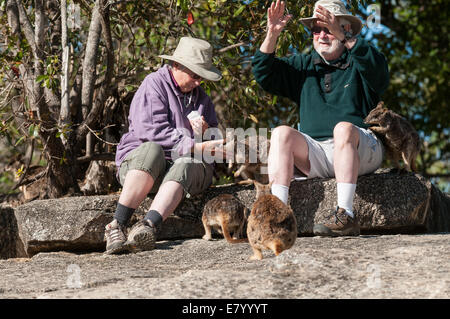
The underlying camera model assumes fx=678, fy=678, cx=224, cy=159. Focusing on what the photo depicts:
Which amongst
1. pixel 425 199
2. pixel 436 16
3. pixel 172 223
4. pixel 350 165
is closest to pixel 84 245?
pixel 172 223

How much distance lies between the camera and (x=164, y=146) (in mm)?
5902

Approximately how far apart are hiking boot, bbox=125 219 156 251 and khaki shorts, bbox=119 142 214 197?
1.45 ft

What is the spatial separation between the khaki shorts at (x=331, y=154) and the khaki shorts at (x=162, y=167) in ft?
2.95

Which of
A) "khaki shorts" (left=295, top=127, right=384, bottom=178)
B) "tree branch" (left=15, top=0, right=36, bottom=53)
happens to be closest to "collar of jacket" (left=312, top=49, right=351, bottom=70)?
"khaki shorts" (left=295, top=127, right=384, bottom=178)

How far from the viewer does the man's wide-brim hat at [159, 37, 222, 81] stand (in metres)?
5.94

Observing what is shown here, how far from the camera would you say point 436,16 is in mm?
11461

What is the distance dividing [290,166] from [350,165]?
476 mm

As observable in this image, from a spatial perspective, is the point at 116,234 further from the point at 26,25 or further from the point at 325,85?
the point at 26,25

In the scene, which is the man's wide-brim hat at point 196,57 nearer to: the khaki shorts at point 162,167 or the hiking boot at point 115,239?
the khaki shorts at point 162,167

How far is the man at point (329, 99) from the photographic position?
536cm

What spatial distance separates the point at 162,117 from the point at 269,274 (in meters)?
2.37

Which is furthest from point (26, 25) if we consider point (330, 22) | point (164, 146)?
point (330, 22)

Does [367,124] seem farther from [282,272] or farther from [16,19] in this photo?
[16,19]

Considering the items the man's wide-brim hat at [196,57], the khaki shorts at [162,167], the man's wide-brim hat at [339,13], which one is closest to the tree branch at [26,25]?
the man's wide-brim hat at [196,57]
